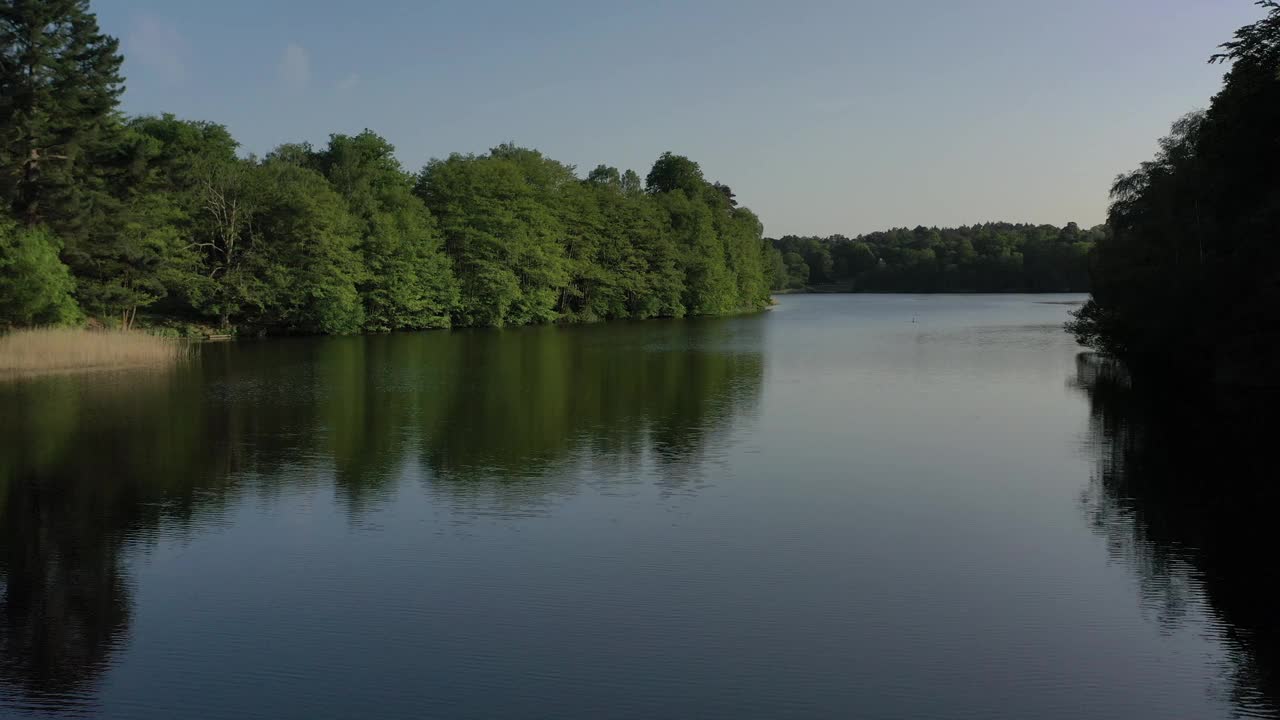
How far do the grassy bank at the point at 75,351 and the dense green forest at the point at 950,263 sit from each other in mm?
121924

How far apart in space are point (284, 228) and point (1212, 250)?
40924 mm

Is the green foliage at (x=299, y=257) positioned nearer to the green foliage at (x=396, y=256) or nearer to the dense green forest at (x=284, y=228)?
the dense green forest at (x=284, y=228)

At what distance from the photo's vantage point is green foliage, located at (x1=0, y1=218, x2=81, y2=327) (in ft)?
109

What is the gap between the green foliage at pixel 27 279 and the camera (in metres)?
33.1

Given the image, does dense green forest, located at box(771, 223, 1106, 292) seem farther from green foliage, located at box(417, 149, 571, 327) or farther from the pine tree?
the pine tree

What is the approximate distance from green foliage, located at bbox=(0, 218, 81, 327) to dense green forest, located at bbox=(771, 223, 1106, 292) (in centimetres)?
12258

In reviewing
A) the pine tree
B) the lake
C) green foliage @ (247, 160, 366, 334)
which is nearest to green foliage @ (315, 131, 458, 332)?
green foliage @ (247, 160, 366, 334)

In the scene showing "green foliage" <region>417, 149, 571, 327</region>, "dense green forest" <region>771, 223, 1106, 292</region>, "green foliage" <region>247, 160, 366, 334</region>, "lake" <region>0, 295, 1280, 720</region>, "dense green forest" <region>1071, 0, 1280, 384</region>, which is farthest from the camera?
"dense green forest" <region>771, 223, 1106, 292</region>

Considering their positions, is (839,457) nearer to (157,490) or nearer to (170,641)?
(157,490)

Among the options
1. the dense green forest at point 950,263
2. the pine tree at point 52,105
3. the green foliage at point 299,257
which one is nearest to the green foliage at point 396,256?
the green foliage at point 299,257

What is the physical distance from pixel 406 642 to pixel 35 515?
271 inches

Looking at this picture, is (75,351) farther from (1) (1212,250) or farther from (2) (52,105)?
(1) (1212,250)

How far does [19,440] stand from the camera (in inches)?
727

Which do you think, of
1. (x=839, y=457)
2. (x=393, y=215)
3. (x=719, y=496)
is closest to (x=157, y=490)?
(x=719, y=496)
